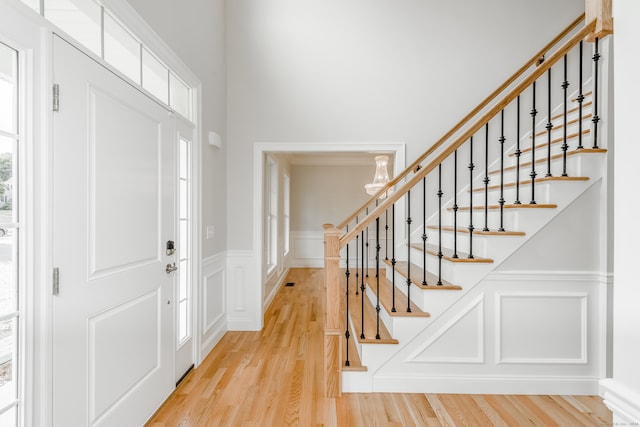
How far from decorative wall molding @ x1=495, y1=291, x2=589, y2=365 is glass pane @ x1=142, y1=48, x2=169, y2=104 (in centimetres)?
279

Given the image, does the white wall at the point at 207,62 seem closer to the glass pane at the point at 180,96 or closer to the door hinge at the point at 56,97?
the glass pane at the point at 180,96

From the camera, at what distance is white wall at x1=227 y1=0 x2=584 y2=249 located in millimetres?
3635

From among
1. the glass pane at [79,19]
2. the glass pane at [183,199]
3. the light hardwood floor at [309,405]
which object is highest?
the glass pane at [79,19]

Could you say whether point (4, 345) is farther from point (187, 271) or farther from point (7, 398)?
point (187, 271)

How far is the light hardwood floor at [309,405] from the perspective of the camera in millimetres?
2078

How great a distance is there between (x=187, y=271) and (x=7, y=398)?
1.51 meters

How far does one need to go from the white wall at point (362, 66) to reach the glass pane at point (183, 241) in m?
0.97

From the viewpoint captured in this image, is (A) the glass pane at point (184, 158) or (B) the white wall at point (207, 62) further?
(A) the glass pane at point (184, 158)

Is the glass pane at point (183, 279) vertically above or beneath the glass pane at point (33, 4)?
beneath

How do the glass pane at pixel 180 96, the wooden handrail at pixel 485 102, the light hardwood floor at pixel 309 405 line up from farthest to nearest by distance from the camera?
the wooden handrail at pixel 485 102 → the glass pane at pixel 180 96 → the light hardwood floor at pixel 309 405
